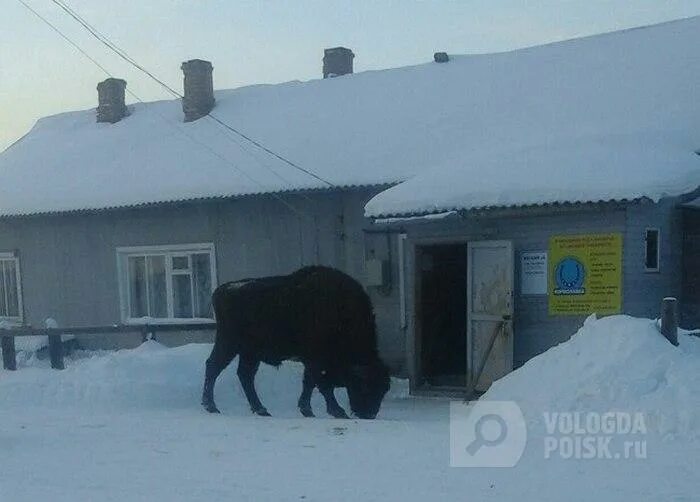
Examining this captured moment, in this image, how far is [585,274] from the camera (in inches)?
400

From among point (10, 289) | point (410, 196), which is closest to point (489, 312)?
point (410, 196)

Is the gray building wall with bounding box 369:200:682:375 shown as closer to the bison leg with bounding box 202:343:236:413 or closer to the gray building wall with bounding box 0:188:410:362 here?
the gray building wall with bounding box 0:188:410:362

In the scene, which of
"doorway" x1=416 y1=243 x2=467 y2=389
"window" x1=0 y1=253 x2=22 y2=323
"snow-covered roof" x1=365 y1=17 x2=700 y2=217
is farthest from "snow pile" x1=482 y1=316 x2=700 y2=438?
"window" x1=0 y1=253 x2=22 y2=323

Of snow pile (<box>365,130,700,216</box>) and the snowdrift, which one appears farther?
the snowdrift

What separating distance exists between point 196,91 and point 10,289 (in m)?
5.70

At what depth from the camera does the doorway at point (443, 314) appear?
12250 millimetres

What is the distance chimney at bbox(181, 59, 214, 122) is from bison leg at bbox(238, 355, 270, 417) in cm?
937

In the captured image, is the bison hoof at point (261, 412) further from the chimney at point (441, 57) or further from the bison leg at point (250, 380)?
the chimney at point (441, 57)

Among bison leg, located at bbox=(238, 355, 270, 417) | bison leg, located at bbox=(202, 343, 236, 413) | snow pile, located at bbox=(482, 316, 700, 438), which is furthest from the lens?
bison leg, located at bbox=(202, 343, 236, 413)

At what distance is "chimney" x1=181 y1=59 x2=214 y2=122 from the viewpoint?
60.8ft

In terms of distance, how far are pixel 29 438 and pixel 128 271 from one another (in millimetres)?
8245

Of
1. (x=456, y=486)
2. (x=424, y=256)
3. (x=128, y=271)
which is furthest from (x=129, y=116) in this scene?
(x=456, y=486)

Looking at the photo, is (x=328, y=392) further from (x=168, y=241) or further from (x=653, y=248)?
(x=168, y=241)

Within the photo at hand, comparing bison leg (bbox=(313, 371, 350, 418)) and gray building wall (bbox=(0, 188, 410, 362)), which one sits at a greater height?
gray building wall (bbox=(0, 188, 410, 362))
